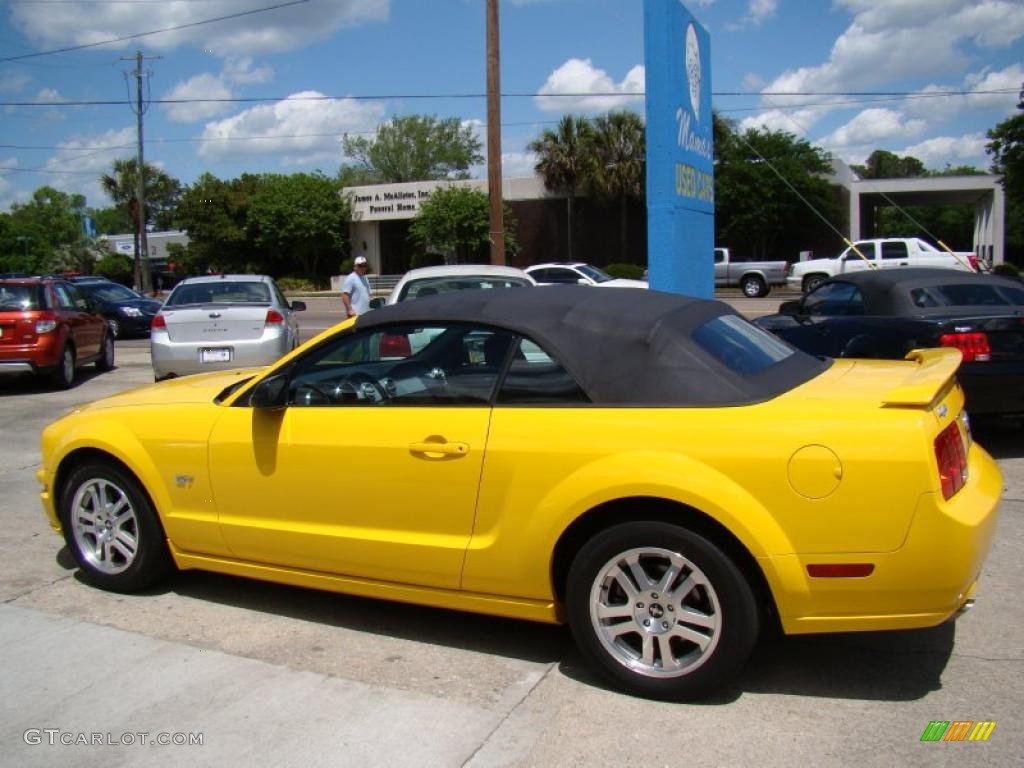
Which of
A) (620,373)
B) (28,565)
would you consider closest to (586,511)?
(620,373)

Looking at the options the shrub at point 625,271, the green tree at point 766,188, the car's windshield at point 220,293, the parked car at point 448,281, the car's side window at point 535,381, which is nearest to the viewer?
the car's side window at point 535,381

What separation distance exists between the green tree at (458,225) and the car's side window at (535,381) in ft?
125

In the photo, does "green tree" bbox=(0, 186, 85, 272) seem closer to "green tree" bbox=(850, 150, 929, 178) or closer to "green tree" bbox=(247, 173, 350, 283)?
"green tree" bbox=(247, 173, 350, 283)

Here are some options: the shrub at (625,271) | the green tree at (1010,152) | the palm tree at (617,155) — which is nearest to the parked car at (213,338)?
the shrub at (625,271)

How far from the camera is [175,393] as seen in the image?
192 inches

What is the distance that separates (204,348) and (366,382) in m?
7.26

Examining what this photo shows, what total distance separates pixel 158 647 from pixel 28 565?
177cm

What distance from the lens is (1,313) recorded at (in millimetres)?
12086

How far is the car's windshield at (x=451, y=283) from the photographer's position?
31.3 feet

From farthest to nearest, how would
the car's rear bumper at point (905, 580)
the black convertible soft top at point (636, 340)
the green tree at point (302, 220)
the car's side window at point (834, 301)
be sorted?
the green tree at point (302, 220), the car's side window at point (834, 301), the black convertible soft top at point (636, 340), the car's rear bumper at point (905, 580)

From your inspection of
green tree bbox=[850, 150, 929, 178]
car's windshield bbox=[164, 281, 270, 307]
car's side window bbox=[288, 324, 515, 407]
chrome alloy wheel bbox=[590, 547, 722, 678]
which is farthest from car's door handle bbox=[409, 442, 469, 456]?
green tree bbox=[850, 150, 929, 178]

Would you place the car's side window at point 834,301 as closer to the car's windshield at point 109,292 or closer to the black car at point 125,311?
the black car at point 125,311

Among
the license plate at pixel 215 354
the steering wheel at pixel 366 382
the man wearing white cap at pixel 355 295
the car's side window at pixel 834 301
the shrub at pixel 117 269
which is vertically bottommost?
the license plate at pixel 215 354

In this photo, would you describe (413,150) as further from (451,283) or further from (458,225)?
(451,283)
